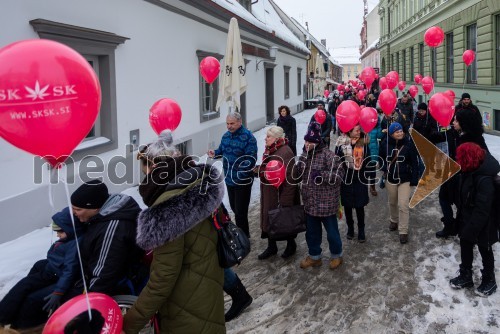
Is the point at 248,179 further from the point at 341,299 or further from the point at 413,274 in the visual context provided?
the point at 413,274

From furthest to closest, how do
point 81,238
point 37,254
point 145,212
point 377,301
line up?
1. point 37,254
2. point 377,301
3. point 81,238
4. point 145,212

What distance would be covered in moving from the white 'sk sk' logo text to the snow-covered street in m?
2.49

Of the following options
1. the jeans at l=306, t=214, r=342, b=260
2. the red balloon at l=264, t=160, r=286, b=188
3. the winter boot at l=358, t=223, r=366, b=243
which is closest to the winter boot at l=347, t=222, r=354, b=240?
the winter boot at l=358, t=223, r=366, b=243

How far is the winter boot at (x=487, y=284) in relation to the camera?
12.7 feet

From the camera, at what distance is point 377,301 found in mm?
3891

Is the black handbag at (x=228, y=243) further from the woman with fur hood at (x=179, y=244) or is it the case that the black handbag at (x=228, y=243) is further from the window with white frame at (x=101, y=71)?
the window with white frame at (x=101, y=71)

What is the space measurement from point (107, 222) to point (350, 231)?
12.3ft

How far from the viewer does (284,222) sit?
441 cm

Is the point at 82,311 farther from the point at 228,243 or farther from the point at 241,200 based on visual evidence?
the point at 241,200

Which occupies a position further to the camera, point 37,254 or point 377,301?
point 37,254

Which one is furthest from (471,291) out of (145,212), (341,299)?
(145,212)

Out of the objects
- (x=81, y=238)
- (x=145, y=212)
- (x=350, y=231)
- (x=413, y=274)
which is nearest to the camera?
(x=145, y=212)

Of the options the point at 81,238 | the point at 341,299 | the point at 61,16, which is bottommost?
the point at 341,299

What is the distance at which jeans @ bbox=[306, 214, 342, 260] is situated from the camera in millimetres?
4520
